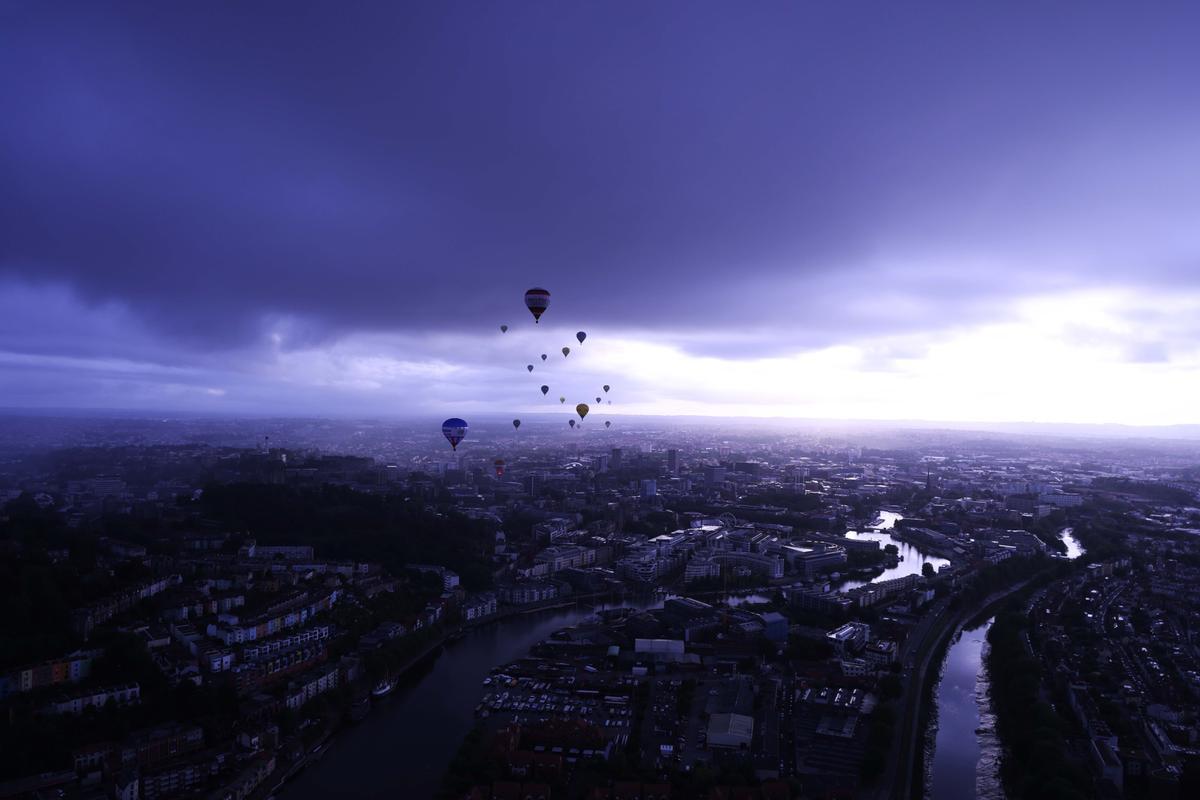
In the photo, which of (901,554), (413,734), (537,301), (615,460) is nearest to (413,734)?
(413,734)

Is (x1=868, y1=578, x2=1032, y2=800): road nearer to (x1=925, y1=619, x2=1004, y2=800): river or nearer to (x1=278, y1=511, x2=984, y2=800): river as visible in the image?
(x1=925, y1=619, x2=1004, y2=800): river

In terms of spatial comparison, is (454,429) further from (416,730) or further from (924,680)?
(924,680)

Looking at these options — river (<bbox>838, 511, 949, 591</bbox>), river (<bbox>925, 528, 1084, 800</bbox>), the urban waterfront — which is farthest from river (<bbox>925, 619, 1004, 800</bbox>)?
river (<bbox>838, 511, 949, 591</bbox>)

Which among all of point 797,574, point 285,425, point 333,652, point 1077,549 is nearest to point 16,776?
point 333,652

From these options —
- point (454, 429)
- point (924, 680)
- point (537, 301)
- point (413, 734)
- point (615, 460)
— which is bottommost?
point (413, 734)

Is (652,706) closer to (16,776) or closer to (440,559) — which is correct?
(16,776)

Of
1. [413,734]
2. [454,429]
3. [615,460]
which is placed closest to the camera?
[413,734]
